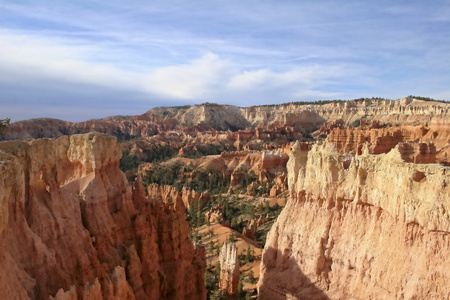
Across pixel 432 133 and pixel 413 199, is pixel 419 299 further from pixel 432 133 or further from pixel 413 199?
pixel 432 133

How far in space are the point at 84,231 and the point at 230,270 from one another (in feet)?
31.4

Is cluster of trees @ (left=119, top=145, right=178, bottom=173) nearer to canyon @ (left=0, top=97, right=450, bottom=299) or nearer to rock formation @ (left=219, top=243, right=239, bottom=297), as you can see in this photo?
rock formation @ (left=219, top=243, right=239, bottom=297)

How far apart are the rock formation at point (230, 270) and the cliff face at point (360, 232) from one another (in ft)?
7.93

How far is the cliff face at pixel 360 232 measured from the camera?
10.8 m

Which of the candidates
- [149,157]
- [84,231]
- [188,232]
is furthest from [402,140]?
[149,157]

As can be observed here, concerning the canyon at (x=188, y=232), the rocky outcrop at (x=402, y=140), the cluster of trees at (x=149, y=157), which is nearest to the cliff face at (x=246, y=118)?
the rocky outcrop at (x=402, y=140)

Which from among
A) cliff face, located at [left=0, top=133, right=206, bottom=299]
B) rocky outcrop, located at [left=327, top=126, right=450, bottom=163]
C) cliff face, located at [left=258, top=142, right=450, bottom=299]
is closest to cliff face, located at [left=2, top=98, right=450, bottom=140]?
rocky outcrop, located at [left=327, top=126, right=450, bottom=163]

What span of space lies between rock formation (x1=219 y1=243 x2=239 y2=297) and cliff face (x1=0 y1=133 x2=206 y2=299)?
8.98 feet

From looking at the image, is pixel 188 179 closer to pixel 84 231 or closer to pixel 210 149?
pixel 210 149

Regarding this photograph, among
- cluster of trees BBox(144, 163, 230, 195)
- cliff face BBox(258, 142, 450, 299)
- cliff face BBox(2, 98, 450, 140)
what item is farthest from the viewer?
cliff face BBox(2, 98, 450, 140)

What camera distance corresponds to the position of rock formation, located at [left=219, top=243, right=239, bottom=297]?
18094 mm

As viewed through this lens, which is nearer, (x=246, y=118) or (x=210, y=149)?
(x=210, y=149)

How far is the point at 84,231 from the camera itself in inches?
420

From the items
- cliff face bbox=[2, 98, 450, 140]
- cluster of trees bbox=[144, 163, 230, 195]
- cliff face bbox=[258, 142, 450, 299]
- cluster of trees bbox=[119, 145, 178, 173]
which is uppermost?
cliff face bbox=[2, 98, 450, 140]
